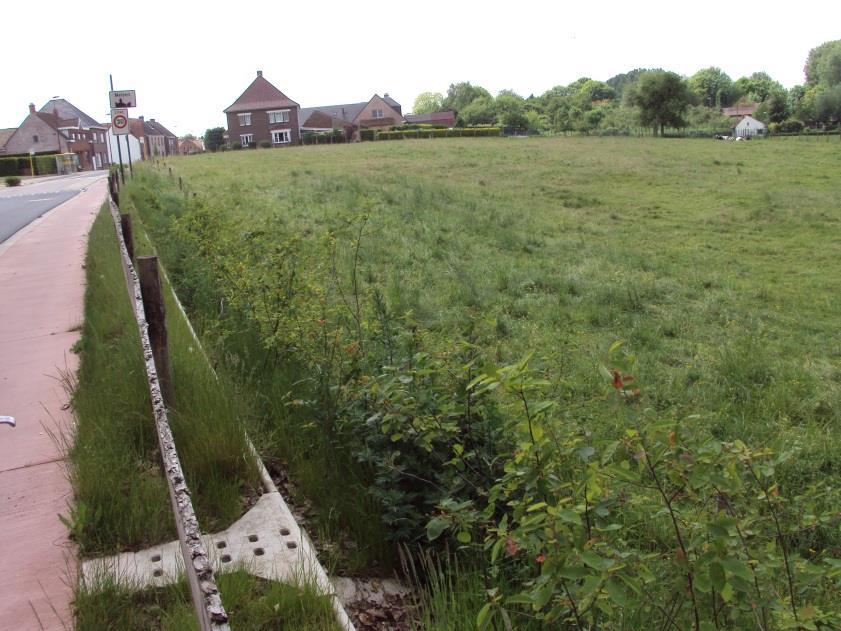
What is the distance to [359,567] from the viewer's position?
146 inches

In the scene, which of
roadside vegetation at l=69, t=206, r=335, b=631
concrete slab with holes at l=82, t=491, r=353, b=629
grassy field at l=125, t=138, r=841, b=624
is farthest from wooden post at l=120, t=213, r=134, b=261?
concrete slab with holes at l=82, t=491, r=353, b=629

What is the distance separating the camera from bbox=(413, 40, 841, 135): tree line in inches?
2598

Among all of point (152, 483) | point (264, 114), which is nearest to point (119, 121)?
point (152, 483)

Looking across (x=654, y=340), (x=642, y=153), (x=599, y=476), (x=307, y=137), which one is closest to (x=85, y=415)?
(x=599, y=476)

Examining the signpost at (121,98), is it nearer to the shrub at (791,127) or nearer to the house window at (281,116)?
the shrub at (791,127)

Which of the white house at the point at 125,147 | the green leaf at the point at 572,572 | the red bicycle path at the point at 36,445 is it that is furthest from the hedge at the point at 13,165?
the green leaf at the point at 572,572

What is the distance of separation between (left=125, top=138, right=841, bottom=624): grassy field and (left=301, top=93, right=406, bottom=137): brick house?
283 feet

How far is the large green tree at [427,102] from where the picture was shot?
167 m

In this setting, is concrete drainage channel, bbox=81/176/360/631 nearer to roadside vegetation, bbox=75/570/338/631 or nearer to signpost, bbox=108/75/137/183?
roadside vegetation, bbox=75/570/338/631

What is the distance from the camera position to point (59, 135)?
87.0 metres

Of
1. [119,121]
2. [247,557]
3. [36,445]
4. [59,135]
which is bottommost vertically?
[247,557]

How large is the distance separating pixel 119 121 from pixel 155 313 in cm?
2364

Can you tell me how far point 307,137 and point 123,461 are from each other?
3221 inches

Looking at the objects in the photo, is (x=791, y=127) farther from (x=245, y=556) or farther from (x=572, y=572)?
(x=572, y=572)
